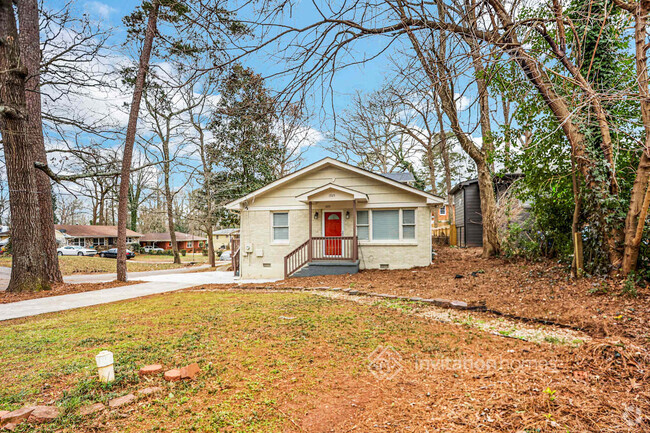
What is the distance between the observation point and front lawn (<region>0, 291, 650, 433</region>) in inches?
87.0

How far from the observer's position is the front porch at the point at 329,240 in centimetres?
1141

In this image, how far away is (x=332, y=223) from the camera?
12617mm

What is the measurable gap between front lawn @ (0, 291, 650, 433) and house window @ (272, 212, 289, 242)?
7984 mm

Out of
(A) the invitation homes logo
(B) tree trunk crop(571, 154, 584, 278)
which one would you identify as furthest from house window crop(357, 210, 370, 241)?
(A) the invitation homes logo

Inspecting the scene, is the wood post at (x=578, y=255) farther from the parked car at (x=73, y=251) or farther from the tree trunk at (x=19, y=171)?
the parked car at (x=73, y=251)

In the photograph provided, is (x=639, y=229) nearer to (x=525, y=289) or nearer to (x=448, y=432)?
(x=525, y=289)

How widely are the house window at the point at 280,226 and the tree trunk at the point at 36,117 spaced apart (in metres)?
7.02

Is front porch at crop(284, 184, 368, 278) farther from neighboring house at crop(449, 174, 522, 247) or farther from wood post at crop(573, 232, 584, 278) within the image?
neighboring house at crop(449, 174, 522, 247)

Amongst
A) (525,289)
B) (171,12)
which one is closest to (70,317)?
(171,12)

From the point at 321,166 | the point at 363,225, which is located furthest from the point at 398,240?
the point at 321,166

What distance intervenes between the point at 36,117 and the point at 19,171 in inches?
76.0

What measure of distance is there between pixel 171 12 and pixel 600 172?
7.45 meters

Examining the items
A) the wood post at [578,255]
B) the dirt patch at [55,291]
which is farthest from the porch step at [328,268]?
the wood post at [578,255]

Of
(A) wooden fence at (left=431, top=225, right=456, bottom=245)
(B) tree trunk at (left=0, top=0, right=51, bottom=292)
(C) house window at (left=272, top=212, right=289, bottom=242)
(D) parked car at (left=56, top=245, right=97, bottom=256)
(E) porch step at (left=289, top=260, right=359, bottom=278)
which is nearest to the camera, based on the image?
(B) tree trunk at (left=0, top=0, right=51, bottom=292)
